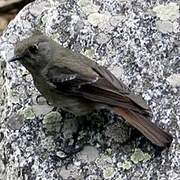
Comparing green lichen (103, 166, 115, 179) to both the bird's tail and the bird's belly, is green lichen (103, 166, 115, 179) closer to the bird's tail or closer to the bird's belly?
the bird's tail

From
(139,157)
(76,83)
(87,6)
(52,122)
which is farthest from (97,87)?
(87,6)

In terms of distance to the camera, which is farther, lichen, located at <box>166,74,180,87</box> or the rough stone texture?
lichen, located at <box>166,74,180,87</box>

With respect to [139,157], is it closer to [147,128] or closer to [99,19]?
[147,128]

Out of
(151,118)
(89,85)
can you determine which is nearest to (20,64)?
(89,85)

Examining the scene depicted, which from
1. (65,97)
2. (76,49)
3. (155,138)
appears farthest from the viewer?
(76,49)

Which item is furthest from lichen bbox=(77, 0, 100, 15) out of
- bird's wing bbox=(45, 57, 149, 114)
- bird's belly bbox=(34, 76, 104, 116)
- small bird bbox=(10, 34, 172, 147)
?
bird's belly bbox=(34, 76, 104, 116)

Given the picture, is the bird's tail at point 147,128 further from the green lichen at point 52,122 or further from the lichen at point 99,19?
the lichen at point 99,19

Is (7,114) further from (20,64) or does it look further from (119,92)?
(119,92)
